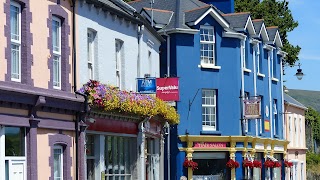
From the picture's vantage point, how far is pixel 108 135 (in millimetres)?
26234

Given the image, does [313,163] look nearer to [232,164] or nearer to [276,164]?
[276,164]

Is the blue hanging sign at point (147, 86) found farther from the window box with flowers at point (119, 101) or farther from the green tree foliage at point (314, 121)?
the green tree foliage at point (314, 121)

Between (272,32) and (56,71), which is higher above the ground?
(272,32)

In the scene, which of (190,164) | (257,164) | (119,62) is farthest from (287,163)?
(119,62)

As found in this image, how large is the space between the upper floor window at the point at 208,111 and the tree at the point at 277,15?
17599mm

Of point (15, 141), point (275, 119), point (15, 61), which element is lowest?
point (15, 141)

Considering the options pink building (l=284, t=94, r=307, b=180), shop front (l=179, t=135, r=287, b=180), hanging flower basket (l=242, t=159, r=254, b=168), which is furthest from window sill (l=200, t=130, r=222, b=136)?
pink building (l=284, t=94, r=307, b=180)

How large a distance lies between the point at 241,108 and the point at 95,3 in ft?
61.3

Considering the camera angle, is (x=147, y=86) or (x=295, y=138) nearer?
(x=147, y=86)

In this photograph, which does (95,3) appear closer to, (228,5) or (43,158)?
(43,158)

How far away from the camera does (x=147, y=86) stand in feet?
94.6

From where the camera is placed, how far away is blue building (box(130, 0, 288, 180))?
134 ft

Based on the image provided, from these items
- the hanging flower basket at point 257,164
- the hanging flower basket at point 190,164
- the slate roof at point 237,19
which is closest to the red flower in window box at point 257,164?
the hanging flower basket at point 257,164

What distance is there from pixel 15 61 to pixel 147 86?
9510 millimetres
